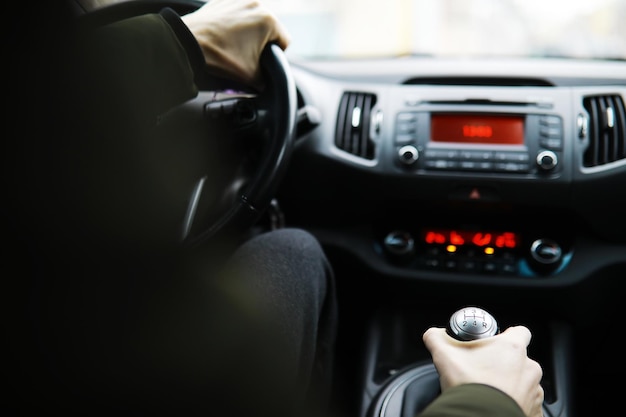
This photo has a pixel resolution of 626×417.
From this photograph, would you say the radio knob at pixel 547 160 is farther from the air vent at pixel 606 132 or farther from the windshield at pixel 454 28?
the windshield at pixel 454 28

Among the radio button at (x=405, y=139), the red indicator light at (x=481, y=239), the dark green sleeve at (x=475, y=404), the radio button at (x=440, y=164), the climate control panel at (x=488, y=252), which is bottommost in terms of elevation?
the climate control panel at (x=488, y=252)

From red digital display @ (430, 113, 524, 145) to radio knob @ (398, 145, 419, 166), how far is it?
0.05 meters

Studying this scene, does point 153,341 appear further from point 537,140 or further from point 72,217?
point 537,140

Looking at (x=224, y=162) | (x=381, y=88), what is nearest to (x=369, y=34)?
(x=381, y=88)

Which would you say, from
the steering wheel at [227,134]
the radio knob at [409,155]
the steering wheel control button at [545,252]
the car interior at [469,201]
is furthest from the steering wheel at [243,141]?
the steering wheel control button at [545,252]

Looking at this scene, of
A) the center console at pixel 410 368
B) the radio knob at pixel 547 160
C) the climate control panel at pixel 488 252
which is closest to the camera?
the center console at pixel 410 368

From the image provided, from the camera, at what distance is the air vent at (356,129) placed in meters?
1.63

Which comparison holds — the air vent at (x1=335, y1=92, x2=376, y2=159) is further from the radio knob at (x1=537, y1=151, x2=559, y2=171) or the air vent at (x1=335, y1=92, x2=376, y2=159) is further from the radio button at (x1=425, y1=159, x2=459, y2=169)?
the radio knob at (x1=537, y1=151, x2=559, y2=171)

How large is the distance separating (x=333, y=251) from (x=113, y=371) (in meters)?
1.04

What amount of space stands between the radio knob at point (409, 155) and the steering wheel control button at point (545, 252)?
1.11 ft

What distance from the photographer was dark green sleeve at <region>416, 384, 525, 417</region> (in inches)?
27.2

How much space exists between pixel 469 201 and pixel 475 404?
3.04ft

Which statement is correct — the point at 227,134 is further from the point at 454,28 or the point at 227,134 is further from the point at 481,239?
the point at 454,28

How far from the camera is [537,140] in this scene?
1.52 m
